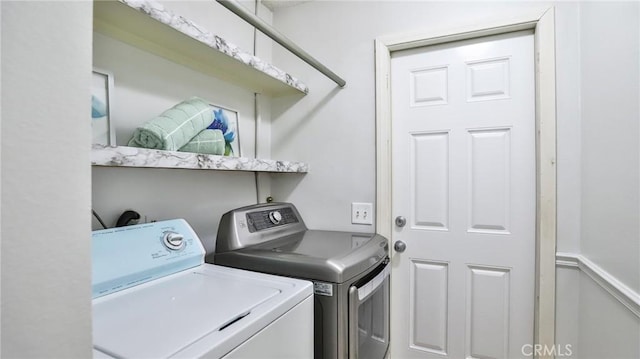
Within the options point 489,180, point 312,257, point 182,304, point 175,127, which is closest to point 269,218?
point 312,257

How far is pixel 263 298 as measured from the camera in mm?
895

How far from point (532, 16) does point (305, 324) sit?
1763mm

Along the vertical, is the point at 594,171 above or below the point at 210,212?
above

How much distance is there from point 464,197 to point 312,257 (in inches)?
38.4

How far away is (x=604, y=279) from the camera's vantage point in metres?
1.11

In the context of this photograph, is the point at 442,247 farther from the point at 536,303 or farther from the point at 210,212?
the point at 210,212

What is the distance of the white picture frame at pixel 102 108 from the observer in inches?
42.9

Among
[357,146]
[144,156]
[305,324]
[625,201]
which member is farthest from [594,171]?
[144,156]

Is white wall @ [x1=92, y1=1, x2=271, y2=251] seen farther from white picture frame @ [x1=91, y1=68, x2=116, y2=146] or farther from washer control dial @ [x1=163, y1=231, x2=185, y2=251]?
washer control dial @ [x1=163, y1=231, x2=185, y2=251]

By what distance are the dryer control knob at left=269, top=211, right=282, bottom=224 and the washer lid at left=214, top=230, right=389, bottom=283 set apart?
0.40 feet

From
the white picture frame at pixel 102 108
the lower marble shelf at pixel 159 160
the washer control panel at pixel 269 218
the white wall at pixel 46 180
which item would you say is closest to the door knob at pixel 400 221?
the washer control panel at pixel 269 218

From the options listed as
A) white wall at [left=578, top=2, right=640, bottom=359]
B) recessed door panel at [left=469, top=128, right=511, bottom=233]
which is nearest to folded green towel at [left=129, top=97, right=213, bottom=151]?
recessed door panel at [left=469, top=128, right=511, bottom=233]

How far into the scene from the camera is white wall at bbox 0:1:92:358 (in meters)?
0.32

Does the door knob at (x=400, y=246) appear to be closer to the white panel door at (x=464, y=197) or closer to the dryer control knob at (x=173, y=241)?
the white panel door at (x=464, y=197)
